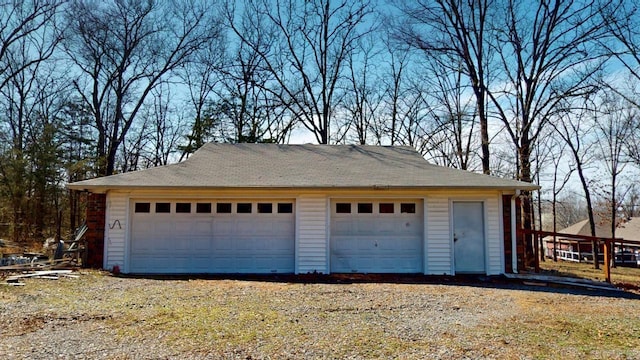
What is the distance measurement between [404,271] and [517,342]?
5868 mm

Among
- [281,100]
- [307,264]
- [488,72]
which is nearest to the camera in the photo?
[307,264]

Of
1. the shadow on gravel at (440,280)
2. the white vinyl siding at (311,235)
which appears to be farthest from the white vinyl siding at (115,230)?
the white vinyl siding at (311,235)

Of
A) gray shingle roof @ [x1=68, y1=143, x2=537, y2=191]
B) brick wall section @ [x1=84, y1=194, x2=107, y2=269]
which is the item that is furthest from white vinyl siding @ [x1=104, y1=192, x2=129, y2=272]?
gray shingle roof @ [x1=68, y1=143, x2=537, y2=191]

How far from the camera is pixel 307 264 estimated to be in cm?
1060

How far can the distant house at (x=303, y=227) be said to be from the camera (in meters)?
10.6

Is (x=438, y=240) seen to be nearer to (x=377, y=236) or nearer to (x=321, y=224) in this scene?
(x=377, y=236)

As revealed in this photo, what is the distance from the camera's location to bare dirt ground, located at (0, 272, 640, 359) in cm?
462

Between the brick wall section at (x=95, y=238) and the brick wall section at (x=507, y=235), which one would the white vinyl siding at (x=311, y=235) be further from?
the brick wall section at (x=95, y=238)

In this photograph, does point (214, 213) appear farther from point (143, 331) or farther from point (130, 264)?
Answer: point (143, 331)

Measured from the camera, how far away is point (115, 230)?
10.5 meters

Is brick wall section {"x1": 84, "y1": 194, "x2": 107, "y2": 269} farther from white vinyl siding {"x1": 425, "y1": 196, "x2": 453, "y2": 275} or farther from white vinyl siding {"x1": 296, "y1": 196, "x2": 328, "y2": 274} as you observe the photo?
white vinyl siding {"x1": 425, "y1": 196, "x2": 453, "y2": 275}

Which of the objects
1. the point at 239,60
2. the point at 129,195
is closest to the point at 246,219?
the point at 129,195

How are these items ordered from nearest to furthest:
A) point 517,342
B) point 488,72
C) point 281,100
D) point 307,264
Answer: point 517,342
point 307,264
point 488,72
point 281,100

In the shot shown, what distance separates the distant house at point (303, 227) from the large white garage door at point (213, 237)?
0.02m
